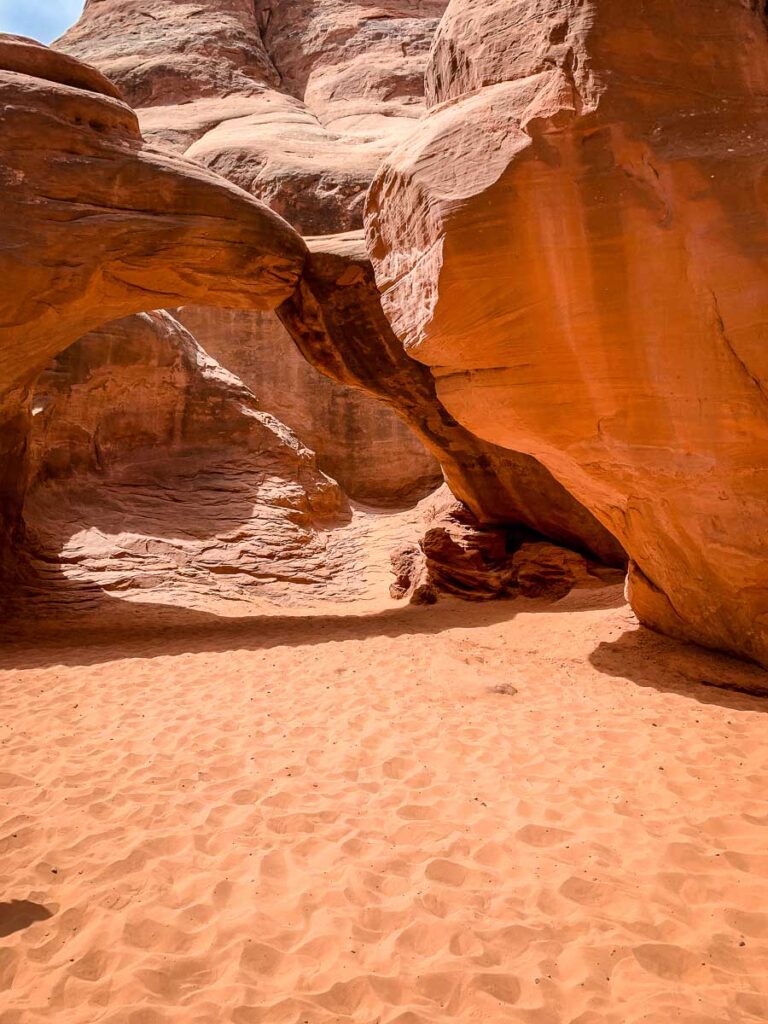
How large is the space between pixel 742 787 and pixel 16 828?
13.9ft

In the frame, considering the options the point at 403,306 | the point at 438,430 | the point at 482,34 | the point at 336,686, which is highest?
the point at 482,34

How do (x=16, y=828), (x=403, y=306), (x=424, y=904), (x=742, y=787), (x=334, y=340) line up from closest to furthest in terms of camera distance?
(x=424, y=904) → (x=16, y=828) → (x=742, y=787) → (x=403, y=306) → (x=334, y=340)

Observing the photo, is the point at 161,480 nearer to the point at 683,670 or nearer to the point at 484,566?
the point at 484,566

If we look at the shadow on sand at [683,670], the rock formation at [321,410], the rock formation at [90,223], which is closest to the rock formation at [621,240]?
the shadow on sand at [683,670]

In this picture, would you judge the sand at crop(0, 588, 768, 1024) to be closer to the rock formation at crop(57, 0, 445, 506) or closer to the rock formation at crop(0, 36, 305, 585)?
the rock formation at crop(0, 36, 305, 585)

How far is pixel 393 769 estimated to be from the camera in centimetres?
449

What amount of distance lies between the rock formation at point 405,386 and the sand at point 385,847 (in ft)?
15.3

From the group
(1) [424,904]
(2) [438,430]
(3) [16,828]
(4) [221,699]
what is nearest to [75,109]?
(2) [438,430]

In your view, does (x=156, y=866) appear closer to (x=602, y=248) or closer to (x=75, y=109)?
(x=602, y=248)

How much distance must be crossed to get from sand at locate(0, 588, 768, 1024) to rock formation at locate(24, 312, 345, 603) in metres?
4.74

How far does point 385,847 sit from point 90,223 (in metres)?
7.89

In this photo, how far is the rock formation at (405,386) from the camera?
1016cm

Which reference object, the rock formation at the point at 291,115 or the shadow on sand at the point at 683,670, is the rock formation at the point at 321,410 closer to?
the rock formation at the point at 291,115

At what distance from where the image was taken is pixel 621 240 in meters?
5.49
